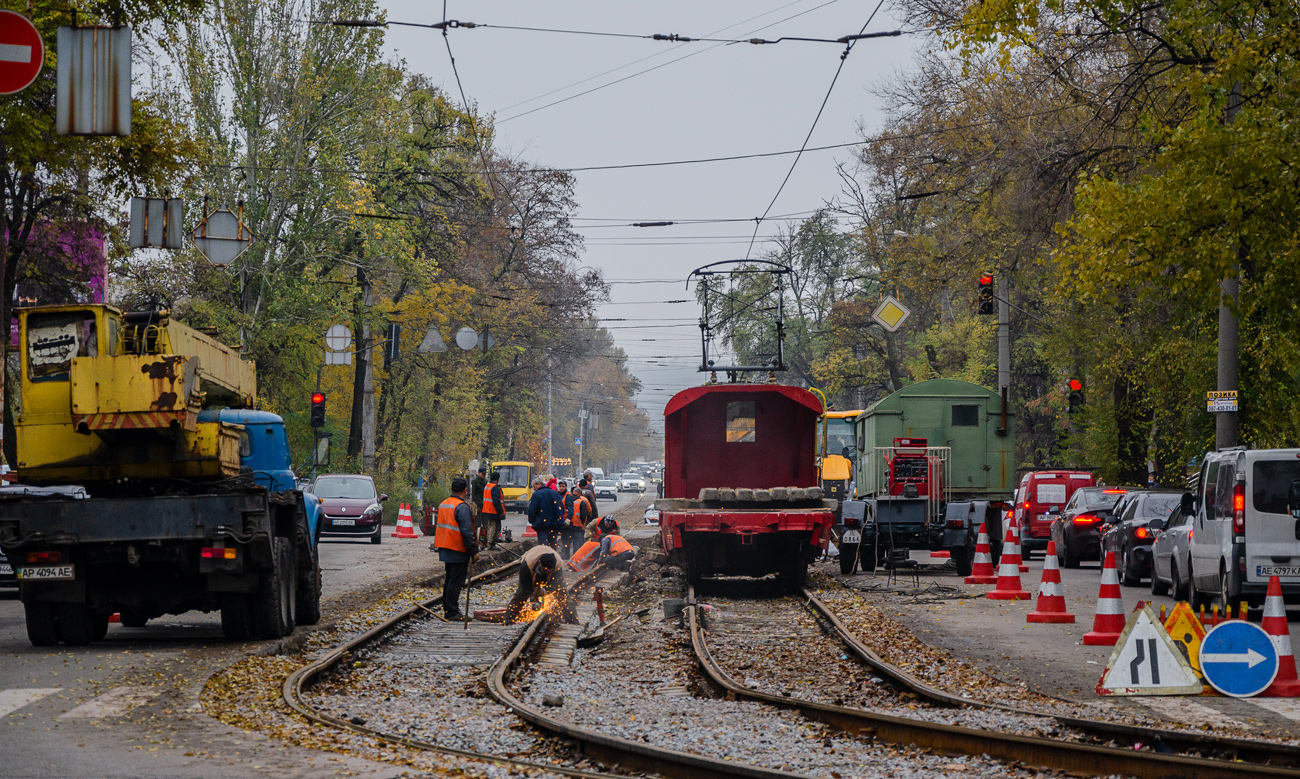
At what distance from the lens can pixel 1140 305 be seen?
29.0m

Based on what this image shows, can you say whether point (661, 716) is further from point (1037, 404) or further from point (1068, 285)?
point (1037, 404)

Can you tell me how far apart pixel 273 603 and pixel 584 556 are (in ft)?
25.6

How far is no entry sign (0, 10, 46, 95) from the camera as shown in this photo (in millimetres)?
10492

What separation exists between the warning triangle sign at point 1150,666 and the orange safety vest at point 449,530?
7907mm

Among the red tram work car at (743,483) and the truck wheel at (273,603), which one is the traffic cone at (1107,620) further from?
the truck wheel at (273,603)

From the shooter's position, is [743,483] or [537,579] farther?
[743,483]

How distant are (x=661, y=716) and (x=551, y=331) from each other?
168 ft

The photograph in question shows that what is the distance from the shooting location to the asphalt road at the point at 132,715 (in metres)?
7.60

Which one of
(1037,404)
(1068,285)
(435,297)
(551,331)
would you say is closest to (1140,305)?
(1068,285)

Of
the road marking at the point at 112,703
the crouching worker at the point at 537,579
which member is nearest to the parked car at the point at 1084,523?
the crouching worker at the point at 537,579

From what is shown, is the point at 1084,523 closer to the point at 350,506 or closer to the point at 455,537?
the point at 455,537

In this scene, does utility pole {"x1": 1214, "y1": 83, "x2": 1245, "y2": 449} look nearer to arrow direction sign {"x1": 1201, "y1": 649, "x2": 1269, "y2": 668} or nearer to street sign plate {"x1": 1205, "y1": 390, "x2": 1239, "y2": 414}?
street sign plate {"x1": 1205, "y1": 390, "x2": 1239, "y2": 414}

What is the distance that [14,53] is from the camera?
1053 centimetres

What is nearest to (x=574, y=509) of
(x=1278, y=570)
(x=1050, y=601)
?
(x=1050, y=601)
